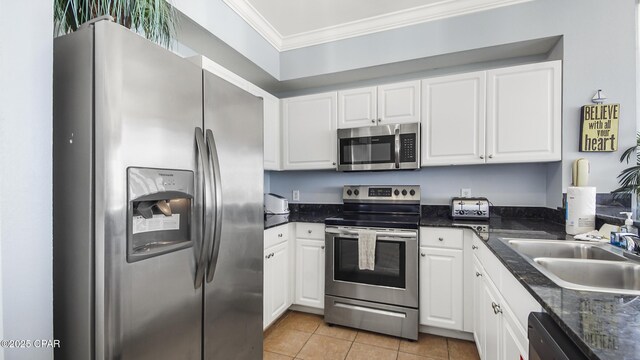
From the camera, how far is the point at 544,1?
82.6 inches

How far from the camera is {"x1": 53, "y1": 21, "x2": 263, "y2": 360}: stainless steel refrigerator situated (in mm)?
893

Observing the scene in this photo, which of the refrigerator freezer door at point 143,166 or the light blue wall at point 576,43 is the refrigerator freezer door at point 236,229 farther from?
the light blue wall at point 576,43

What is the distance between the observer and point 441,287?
2.13 m

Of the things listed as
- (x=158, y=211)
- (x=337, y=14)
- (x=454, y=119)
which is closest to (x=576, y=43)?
(x=454, y=119)

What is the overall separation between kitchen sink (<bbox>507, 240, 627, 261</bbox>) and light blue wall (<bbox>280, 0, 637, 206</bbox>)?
83 cm

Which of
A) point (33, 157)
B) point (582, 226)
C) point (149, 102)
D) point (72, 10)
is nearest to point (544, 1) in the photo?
point (582, 226)

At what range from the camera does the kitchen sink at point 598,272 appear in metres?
1.09

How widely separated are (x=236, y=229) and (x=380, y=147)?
1554 millimetres

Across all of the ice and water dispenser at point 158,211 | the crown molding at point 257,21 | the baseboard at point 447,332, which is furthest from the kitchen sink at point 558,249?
the crown molding at point 257,21

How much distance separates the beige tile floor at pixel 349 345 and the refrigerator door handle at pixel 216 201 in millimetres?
1135

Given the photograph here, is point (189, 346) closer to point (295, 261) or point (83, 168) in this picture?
point (83, 168)

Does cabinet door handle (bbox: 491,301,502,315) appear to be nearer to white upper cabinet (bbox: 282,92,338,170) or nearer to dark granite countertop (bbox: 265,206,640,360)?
dark granite countertop (bbox: 265,206,640,360)

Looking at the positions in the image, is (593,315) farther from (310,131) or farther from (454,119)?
(310,131)

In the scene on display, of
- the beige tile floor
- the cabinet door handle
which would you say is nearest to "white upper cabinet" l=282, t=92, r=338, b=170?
the beige tile floor
